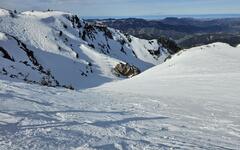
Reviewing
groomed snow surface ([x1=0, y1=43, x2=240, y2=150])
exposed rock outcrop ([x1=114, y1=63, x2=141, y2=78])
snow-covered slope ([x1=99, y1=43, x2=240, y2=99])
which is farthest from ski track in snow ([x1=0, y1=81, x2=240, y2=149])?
exposed rock outcrop ([x1=114, y1=63, x2=141, y2=78])

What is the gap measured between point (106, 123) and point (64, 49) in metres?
68.9

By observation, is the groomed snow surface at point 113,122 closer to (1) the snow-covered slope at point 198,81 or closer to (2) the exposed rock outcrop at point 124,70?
(1) the snow-covered slope at point 198,81

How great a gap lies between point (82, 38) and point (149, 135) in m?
83.5

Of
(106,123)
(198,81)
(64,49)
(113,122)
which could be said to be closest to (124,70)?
(64,49)

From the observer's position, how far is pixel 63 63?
72500 millimetres

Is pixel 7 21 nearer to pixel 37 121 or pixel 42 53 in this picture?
pixel 42 53

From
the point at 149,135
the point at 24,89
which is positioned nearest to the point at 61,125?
the point at 149,135

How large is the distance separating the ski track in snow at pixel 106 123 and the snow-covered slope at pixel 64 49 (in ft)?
96.8

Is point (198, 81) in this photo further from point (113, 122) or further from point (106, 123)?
point (106, 123)

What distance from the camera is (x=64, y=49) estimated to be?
80188mm

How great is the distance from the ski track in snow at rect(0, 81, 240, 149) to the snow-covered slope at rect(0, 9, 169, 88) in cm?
2949

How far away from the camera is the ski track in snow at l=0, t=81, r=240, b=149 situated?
9.95 metres

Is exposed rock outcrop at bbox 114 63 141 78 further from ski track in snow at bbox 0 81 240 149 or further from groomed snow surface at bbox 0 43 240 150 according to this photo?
ski track in snow at bbox 0 81 240 149

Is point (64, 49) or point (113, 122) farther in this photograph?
point (64, 49)
